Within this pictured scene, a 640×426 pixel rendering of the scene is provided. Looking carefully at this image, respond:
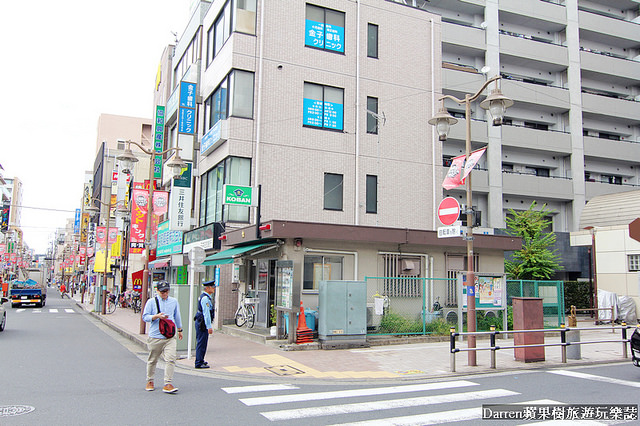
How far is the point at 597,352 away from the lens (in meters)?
14.6

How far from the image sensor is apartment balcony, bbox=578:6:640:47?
3941cm

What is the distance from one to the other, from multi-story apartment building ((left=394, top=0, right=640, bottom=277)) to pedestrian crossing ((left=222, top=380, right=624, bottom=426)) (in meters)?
25.2

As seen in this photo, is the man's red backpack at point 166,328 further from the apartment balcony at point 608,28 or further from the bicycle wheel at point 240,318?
the apartment balcony at point 608,28

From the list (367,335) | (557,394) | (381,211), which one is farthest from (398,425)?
(381,211)

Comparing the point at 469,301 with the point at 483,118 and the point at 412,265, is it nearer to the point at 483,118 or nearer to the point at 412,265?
the point at 412,265

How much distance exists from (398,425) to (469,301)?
595 centimetres

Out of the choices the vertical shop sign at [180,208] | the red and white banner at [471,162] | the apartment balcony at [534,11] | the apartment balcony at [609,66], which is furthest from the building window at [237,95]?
the apartment balcony at [609,66]

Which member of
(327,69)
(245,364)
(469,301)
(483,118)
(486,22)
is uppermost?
(486,22)

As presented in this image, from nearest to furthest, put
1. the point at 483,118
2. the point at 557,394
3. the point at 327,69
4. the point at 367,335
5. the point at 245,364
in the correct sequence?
the point at 557,394
the point at 245,364
the point at 367,335
the point at 327,69
the point at 483,118

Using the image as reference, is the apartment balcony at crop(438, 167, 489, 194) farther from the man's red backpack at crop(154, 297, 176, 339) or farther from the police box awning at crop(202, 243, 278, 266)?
the man's red backpack at crop(154, 297, 176, 339)

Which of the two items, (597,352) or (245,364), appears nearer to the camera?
(245,364)

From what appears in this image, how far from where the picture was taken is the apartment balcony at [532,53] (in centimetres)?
3656

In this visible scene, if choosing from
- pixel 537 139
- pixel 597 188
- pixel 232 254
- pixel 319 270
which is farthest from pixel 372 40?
pixel 597 188

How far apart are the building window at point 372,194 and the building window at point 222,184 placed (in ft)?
17.9
